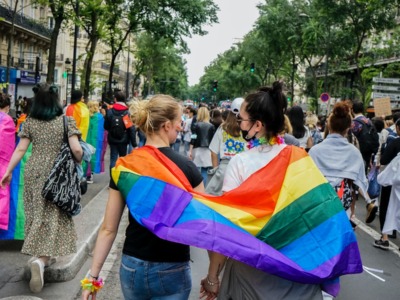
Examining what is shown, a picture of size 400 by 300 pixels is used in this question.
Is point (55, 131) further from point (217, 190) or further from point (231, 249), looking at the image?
point (231, 249)

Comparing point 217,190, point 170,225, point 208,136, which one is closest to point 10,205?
→ point 217,190

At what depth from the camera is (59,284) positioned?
5438mm

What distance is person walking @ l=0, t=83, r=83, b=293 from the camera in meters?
5.20

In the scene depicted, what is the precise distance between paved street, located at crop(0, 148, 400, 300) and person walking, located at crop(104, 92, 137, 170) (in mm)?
3181

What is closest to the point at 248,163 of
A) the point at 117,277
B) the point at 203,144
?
the point at 117,277

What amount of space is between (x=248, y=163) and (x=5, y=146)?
3881 mm

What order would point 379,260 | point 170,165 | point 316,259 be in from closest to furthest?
point 316,259 → point 170,165 → point 379,260

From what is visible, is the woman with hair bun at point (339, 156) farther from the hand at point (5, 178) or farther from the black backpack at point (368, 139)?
the black backpack at point (368, 139)

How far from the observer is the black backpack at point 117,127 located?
1101 centimetres

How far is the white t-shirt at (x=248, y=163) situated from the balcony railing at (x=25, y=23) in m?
36.6

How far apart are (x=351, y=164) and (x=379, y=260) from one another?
218 cm

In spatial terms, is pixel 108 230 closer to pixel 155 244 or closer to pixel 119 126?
pixel 155 244

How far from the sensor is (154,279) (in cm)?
288

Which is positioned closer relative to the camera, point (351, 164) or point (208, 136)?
point (351, 164)
